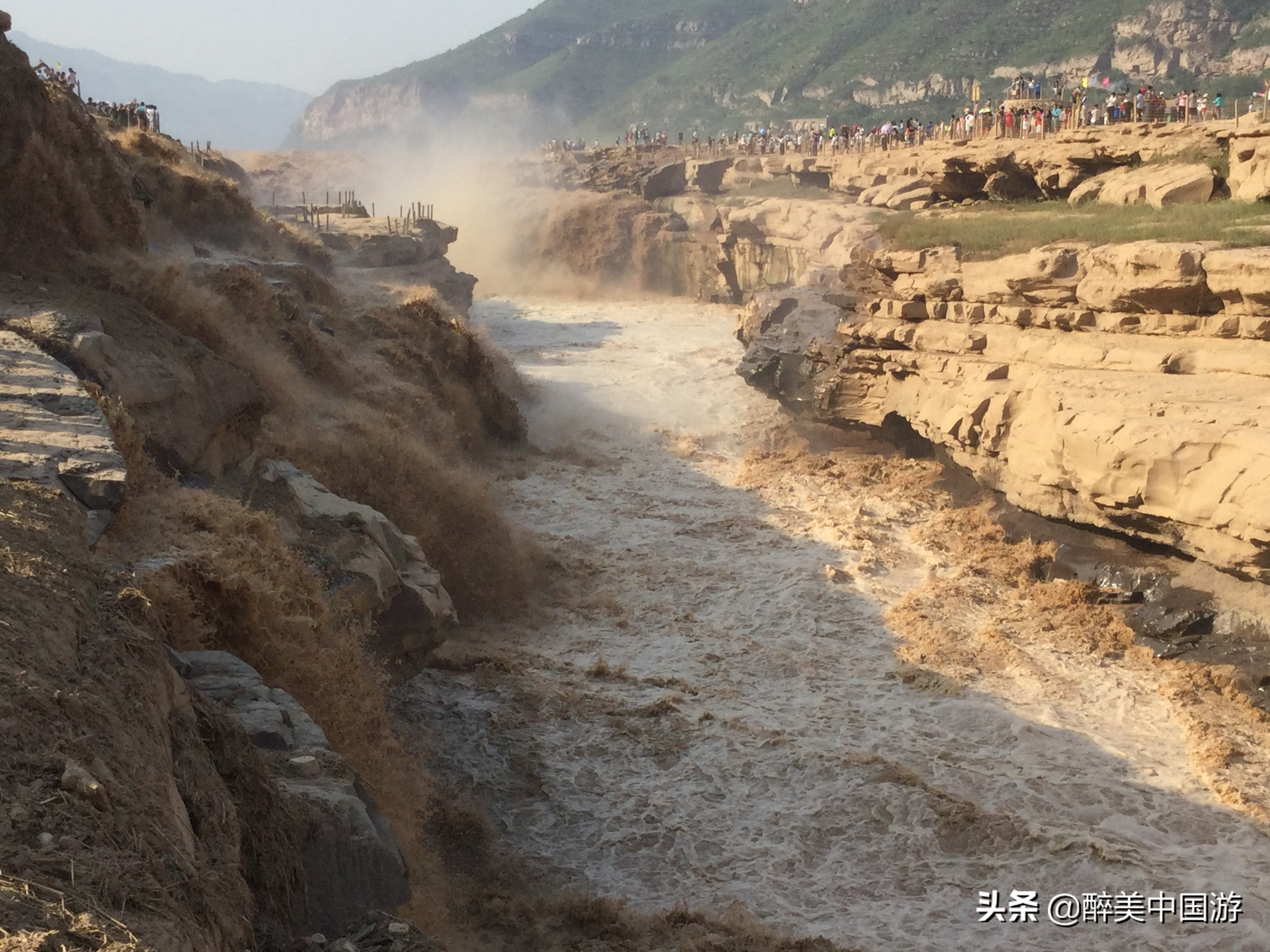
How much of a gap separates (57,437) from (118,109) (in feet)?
81.8

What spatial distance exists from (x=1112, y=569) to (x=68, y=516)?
1141 cm

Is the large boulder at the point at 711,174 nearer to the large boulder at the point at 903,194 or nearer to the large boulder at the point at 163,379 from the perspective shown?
the large boulder at the point at 903,194

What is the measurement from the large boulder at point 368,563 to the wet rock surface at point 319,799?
2775mm

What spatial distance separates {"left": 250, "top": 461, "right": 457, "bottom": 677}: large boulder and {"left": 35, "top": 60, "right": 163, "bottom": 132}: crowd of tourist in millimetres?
15714

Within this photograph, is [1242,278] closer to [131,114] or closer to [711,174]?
[131,114]

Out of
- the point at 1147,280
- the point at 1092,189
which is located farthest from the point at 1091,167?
the point at 1147,280

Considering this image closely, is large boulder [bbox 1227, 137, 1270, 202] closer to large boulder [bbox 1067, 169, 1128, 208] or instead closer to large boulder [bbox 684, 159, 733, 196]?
large boulder [bbox 1067, 169, 1128, 208]

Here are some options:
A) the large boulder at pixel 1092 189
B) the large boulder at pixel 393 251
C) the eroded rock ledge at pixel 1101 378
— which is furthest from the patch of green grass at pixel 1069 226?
the large boulder at pixel 393 251

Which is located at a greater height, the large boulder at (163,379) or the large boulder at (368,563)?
the large boulder at (163,379)

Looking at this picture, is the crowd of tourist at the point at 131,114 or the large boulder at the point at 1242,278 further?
the crowd of tourist at the point at 131,114

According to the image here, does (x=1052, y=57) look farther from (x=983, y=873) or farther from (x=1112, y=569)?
(x=983, y=873)

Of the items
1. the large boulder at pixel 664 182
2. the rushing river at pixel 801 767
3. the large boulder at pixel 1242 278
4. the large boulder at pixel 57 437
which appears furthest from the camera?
the large boulder at pixel 664 182

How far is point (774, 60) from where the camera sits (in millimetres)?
97125

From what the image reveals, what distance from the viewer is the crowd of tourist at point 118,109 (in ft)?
78.0
